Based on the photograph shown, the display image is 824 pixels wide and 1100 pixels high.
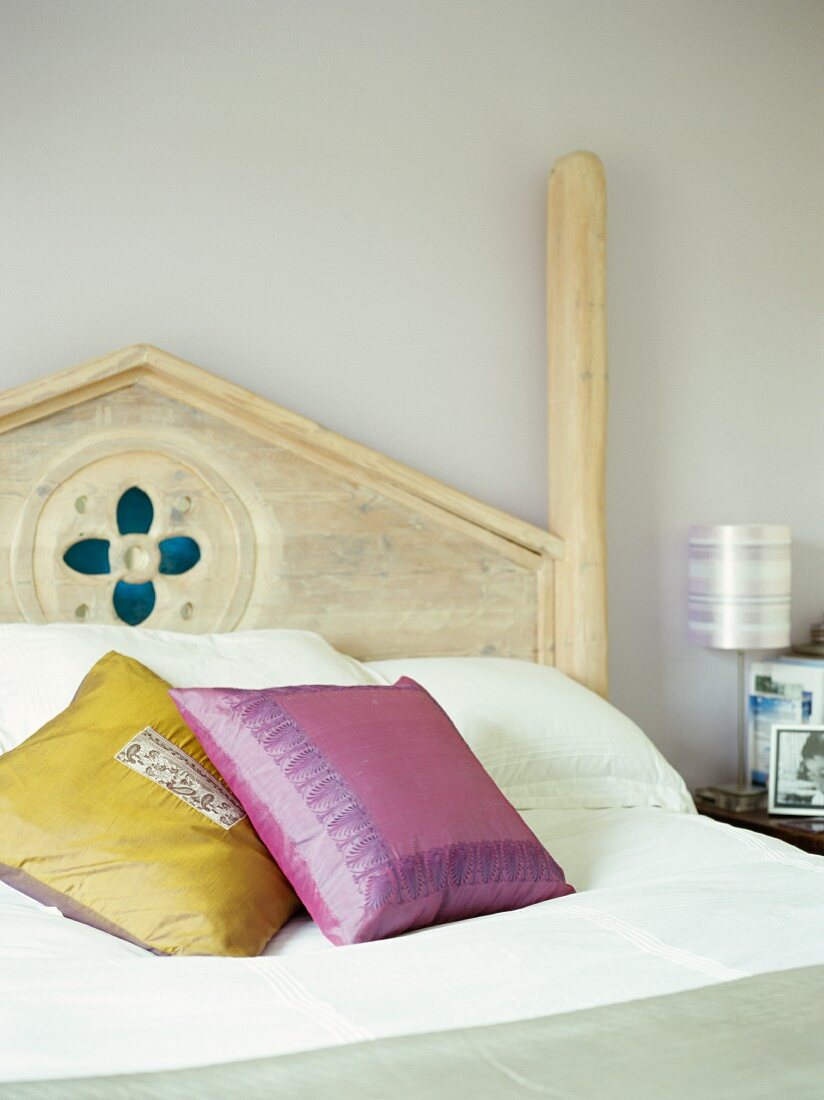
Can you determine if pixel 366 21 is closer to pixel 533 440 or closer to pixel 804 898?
pixel 533 440

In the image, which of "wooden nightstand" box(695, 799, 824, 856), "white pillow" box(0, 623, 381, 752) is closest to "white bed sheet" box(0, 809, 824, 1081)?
"white pillow" box(0, 623, 381, 752)

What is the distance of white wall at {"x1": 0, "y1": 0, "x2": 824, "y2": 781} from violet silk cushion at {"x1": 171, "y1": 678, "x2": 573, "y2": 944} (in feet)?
3.22

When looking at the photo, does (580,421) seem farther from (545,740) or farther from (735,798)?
(735,798)

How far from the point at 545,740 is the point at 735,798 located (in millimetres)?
765

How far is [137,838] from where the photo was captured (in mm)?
1385

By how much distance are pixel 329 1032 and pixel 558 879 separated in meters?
0.58

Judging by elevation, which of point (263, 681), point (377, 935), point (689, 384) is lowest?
point (377, 935)

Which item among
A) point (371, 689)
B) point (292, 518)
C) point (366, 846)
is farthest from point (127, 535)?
point (366, 846)

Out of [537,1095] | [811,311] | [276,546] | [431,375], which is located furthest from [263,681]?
[811,311]

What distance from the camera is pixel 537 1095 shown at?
833 millimetres

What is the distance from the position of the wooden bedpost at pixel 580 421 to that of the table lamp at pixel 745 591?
12.1 inches

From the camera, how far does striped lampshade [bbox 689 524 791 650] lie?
2588mm

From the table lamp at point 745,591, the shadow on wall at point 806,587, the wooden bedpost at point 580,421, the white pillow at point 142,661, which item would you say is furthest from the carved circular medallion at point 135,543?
the shadow on wall at point 806,587

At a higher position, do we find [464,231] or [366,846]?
[464,231]
